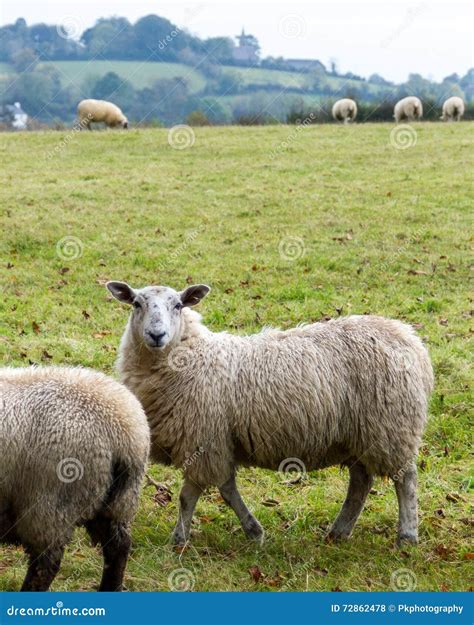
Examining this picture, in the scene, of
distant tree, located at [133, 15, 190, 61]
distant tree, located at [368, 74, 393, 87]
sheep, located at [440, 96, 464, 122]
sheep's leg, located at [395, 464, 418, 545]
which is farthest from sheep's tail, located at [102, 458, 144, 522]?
distant tree, located at [368, 74, 393, 87]

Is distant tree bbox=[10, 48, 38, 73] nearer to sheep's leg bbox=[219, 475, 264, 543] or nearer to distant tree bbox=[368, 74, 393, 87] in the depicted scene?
distant tree bbox=[368, 74, 393, 87]

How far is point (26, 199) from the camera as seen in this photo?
1648 centimetres

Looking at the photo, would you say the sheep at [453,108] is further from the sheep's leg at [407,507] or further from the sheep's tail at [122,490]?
the sheep's tail at [122,490]

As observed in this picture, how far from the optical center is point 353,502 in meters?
6.19

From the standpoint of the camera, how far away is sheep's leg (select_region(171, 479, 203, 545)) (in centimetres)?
593

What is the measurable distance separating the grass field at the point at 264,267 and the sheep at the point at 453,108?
7.90 meters

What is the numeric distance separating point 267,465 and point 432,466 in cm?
176

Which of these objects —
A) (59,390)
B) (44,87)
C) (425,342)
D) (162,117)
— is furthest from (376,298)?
(44,87)

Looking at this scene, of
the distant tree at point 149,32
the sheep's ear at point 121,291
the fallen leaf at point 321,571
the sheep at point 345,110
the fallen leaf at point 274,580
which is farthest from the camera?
the distant tree at point 149,32

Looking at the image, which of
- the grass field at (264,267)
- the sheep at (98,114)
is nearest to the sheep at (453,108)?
the grass field at (264,267)

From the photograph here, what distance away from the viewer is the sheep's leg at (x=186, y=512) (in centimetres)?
593

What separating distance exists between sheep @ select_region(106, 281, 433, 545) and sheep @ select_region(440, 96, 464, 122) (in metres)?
29.4

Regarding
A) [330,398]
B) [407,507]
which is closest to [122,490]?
[330,398]

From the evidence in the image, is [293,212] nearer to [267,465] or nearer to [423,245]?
[423,245]
